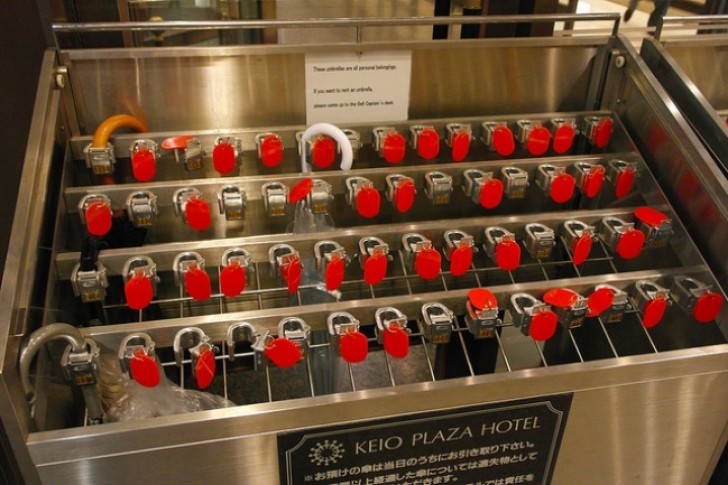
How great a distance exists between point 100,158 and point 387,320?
2.16 feet

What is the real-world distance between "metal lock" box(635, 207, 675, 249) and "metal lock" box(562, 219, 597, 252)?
98 mm

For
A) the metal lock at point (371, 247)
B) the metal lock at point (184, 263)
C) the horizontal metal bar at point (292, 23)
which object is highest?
the horizontal metal bar at point (292, 23)

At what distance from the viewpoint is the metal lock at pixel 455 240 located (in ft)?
4.20

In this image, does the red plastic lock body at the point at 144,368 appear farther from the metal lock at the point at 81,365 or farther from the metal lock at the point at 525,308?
the metal lock at the point at 525,308

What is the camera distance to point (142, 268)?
117 cm

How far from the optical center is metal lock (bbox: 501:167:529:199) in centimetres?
141

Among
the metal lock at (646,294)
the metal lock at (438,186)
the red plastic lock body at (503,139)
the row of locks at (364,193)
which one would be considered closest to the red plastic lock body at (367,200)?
the row of locks at (364,193)

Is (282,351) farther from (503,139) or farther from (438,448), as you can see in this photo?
(503,139)

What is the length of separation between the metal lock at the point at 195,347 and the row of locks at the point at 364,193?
247mm

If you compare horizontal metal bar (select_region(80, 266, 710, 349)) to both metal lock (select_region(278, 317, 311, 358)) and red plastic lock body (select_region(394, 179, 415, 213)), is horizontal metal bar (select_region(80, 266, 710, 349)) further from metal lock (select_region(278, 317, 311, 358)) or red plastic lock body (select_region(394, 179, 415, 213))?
red plastic lock body (select_region(394, 179, 415, 213))

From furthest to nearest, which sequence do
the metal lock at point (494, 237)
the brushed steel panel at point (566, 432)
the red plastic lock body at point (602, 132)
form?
the red plastic lock body at point (602, 132) → the metal lock at point (494, 237) → the brushed steel panel at point (566, 432)

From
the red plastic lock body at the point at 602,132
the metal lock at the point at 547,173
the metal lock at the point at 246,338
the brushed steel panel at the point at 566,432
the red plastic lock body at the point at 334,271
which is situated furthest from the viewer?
the red plastic lock body at the point at 602,132

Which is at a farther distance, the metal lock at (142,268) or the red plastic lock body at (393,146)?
the red plastic lock body at (393,146)

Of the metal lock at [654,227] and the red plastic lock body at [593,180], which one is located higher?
the red plastic lock body at [593,180]
